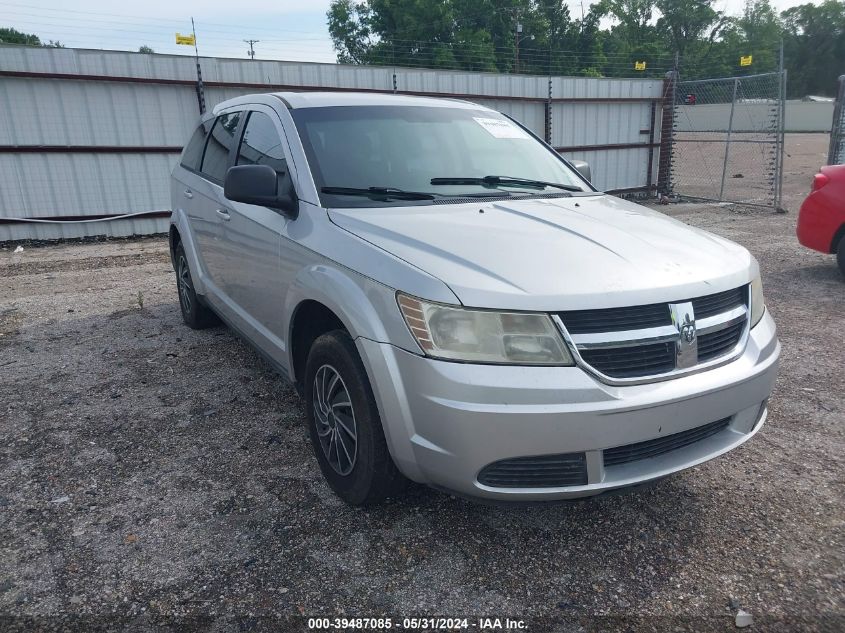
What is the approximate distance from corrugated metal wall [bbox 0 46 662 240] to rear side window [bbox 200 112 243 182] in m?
6.38

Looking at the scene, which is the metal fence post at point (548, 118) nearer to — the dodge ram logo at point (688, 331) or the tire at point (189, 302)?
the tire at point (189, 302)

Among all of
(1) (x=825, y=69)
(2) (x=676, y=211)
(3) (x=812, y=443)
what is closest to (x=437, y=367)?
(3) (x=812, y=443)

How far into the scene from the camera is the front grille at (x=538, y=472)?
224 cm

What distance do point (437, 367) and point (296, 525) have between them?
3.56 ft

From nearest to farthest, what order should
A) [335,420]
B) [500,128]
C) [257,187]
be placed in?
[335,420] → [257,187] → [500,128]

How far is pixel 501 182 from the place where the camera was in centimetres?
349

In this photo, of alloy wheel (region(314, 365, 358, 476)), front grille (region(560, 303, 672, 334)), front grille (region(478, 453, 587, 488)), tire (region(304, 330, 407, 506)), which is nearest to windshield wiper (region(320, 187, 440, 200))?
tire (region(304, 330, 407, 506))

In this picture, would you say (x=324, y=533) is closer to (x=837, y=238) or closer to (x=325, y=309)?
(x=325, y=309)

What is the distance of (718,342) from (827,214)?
5.21 meters

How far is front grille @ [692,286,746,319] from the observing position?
244cm

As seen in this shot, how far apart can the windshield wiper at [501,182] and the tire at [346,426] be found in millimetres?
1087

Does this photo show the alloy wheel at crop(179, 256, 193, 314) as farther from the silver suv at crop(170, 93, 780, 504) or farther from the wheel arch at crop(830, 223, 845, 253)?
the wheel arch at crop(830, 223, 845, 253)

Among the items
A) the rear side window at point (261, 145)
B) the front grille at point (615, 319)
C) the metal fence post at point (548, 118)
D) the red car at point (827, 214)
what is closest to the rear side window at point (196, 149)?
the rear side window at point (261, 145)

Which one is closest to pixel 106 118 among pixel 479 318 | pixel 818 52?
pixel 479 318
